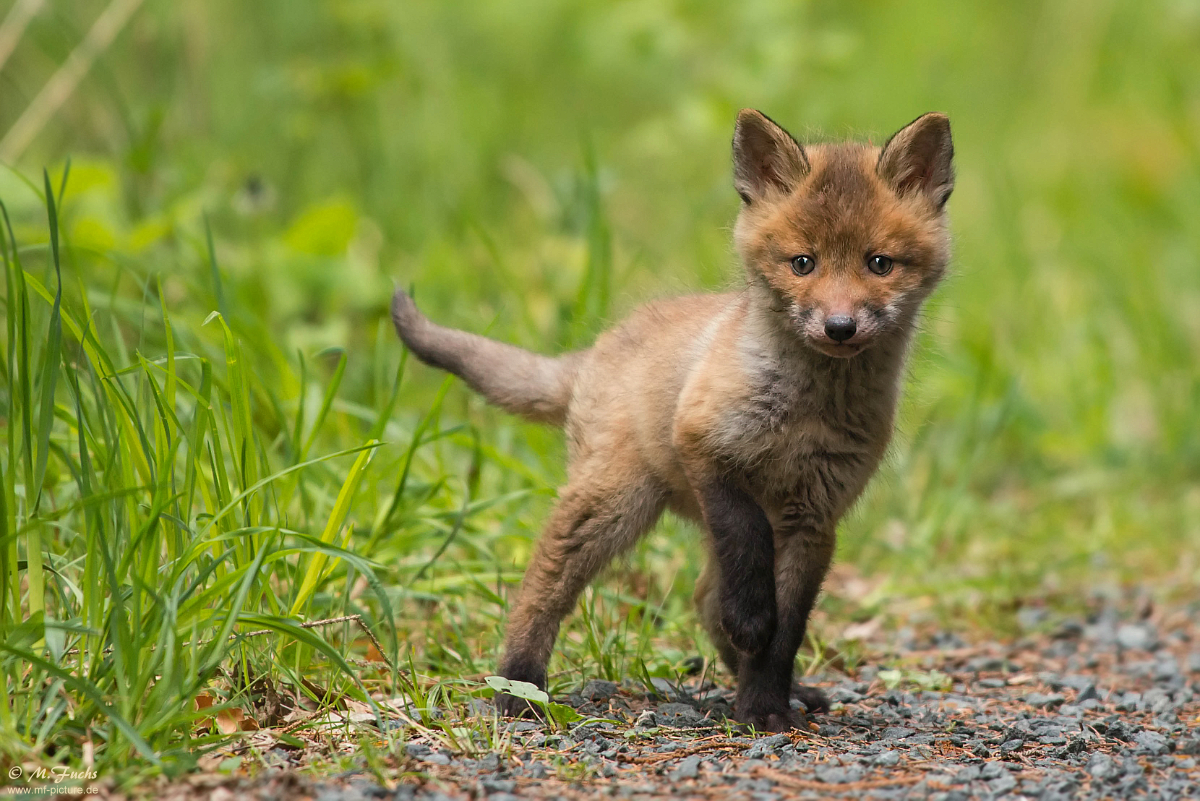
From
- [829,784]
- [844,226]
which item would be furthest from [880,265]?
[829,784]

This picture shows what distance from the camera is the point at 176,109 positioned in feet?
24.3

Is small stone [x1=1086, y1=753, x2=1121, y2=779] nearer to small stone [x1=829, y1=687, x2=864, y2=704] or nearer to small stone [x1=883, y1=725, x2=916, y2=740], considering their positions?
small stone [x1=883, y1=725, x2=916, y2=740]

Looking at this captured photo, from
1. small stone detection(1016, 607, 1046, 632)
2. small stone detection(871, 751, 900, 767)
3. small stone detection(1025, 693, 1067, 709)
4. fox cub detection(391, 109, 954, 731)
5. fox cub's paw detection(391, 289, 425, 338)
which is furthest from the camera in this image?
small stone detection(1016, 607, 1046, 632)

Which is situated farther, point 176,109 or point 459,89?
point 459,89

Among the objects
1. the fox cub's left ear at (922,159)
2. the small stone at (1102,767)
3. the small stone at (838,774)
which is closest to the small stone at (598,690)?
the small stone at (838,774)

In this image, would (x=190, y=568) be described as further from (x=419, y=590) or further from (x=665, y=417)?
(x=665, y=417)

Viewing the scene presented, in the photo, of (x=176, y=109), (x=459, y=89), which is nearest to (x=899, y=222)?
(x=176, y=109)

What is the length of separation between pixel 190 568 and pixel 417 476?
5.13ft

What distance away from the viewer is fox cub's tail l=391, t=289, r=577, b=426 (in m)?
4.04

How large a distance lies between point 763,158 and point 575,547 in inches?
51.7

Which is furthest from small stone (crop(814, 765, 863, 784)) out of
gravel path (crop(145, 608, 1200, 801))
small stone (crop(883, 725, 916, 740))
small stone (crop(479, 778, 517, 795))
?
small stone (crop(479, 778, 517, 795))

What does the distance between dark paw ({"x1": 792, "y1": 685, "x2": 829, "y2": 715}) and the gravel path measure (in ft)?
0.12

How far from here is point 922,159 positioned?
12.0 ft

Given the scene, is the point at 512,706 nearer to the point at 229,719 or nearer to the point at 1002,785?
the point at 229,719
